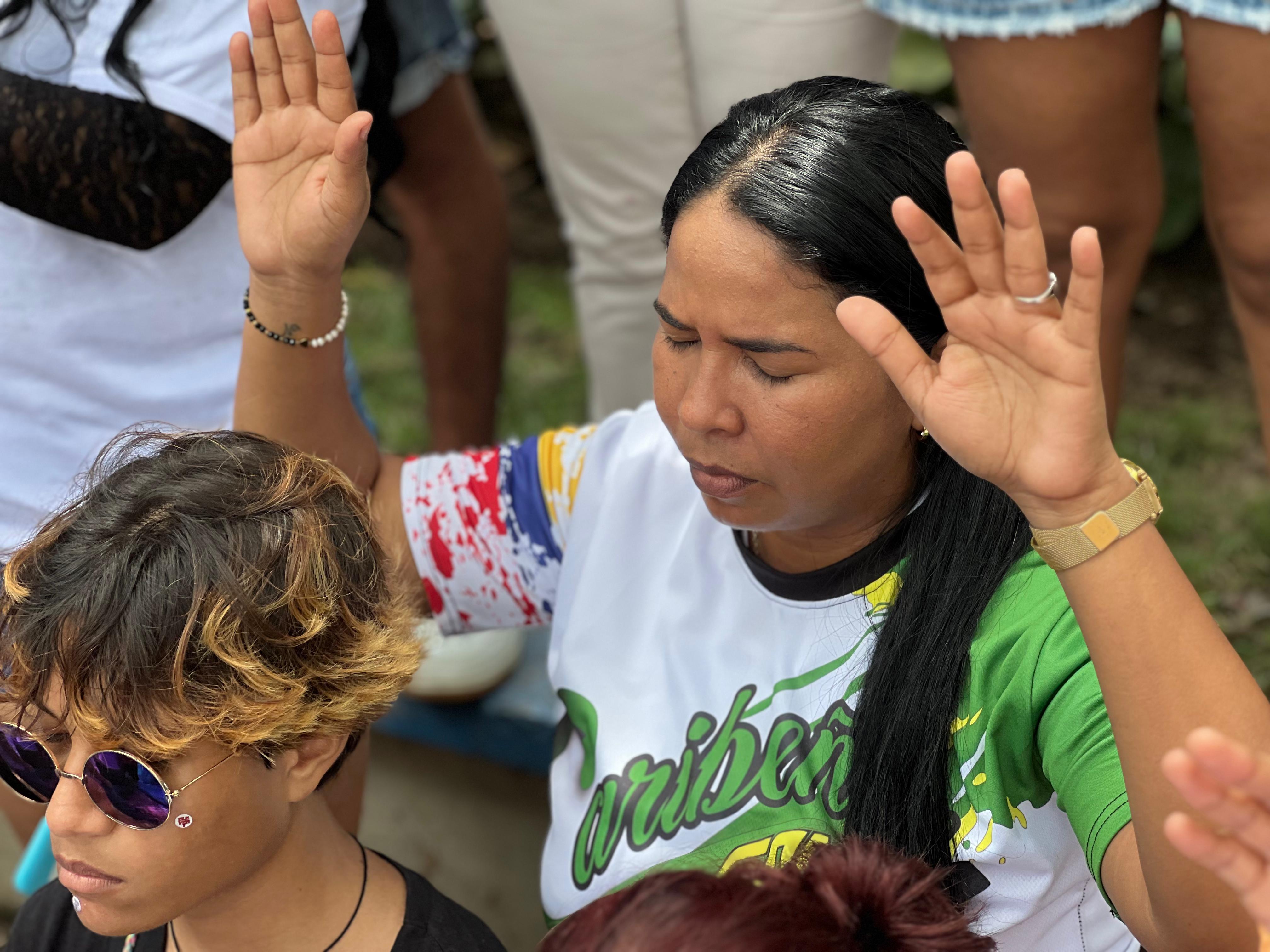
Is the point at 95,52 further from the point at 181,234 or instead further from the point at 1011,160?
the point at 1011,160

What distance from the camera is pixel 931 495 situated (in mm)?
1456

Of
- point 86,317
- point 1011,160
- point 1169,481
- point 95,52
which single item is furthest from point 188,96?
point 1169,481

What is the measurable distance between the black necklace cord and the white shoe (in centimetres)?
86

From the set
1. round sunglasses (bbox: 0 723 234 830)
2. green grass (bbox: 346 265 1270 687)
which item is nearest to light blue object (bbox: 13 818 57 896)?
round sunglasses (bbox: 0 723 234 830)

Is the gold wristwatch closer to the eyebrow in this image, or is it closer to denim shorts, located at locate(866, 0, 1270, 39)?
the eyebrow

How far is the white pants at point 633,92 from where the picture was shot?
2080 millimetres

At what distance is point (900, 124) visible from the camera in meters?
1.41

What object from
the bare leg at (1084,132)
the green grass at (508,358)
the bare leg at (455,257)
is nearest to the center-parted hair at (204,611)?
the bare leg at (1084,132)

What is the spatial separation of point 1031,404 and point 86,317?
4.29ft

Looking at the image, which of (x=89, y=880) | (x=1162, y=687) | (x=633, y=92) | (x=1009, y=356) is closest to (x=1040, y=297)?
(x=1009, y=356)

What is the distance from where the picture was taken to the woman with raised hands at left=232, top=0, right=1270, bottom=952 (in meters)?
1.09

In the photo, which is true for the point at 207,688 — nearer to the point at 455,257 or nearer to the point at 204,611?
the point at 204,611

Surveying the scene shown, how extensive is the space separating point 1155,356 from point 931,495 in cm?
231

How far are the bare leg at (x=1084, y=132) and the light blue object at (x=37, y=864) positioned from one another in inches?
62.9
